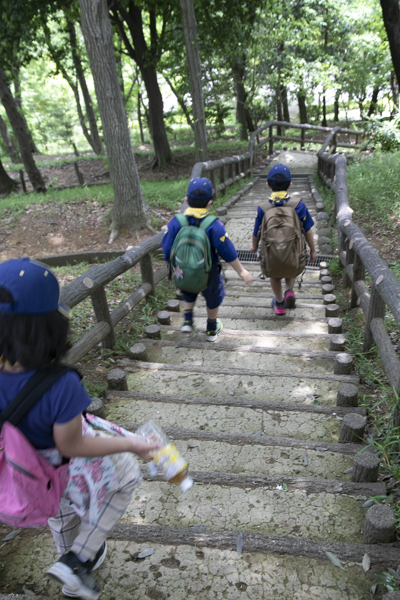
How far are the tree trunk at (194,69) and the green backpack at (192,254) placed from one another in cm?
684

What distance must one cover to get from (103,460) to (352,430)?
1.60 metres

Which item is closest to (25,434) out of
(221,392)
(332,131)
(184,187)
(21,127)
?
(221,392)

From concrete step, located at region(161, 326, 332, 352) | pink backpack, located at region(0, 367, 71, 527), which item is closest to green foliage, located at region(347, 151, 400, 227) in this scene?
concrete step, located at region(161, 326, 332, 352)

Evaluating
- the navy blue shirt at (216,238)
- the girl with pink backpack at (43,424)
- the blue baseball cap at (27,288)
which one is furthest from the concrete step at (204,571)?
the navy blue shirt at (216,238)

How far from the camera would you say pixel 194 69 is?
355 inches

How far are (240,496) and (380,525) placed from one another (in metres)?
0.70

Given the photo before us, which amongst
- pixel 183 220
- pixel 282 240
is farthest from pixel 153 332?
pixel 282 240

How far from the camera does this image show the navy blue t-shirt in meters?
1.26

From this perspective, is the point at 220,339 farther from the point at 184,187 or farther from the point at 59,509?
the point at 184,187

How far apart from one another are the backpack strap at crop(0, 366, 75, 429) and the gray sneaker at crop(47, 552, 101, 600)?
0.65 meters

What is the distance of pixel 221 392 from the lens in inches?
130

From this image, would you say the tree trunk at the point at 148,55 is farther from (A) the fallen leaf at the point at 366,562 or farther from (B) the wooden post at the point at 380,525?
(A) the fallen leaf at the point at 366,562

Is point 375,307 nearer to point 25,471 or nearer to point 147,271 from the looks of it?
point 147,271

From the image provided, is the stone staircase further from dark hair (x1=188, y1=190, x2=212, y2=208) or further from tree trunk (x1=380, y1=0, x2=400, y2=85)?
tree trunk (x1=380, y1=0, x2=400, y2=85)
